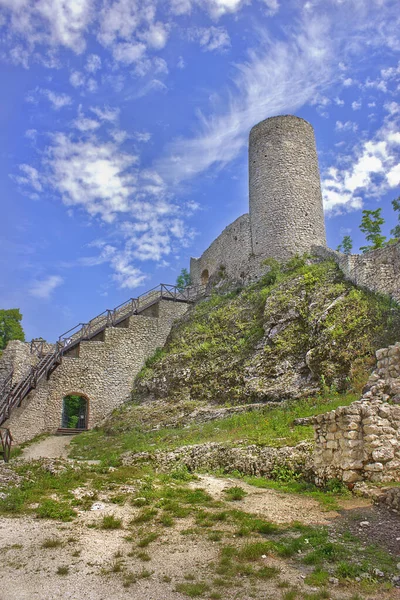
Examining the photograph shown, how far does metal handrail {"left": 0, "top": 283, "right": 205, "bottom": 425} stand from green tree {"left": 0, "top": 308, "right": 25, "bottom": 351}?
581 cm

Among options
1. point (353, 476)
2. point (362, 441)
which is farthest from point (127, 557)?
point (362, 441)

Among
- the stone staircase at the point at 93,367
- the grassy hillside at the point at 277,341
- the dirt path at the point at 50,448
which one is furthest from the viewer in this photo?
the stone staircase at the point at 93,367

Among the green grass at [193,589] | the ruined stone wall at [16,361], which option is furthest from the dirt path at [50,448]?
the green grass at [193,589]

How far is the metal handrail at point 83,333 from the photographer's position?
772 inches

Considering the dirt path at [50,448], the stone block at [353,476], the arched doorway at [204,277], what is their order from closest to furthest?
the stone block at [353,476]
the dirt path at [50,448]
the arched doorway at [204,277]

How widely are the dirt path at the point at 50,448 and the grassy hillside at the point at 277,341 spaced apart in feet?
13.7

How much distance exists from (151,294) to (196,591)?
25242mm

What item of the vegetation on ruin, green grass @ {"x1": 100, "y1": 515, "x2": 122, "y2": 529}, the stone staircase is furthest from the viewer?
the vegetation on ruin

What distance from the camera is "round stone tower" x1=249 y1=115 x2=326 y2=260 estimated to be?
25.8 m

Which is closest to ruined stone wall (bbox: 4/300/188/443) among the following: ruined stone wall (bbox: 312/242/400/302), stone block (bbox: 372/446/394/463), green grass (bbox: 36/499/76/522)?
ruined stone wall (bbox: 312/242/400/302)

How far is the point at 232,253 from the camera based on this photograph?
95.0 feet

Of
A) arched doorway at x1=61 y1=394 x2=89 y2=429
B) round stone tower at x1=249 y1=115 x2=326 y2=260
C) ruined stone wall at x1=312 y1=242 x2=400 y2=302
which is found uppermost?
round stone tower at x1=249 y1=115 x2=326 y2=260

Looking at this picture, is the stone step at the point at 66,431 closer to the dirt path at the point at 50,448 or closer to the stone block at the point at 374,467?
the dirt path at the point at 50,448

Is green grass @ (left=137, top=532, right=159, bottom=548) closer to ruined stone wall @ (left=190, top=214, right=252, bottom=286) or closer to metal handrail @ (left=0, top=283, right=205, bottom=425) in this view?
metal handrail @ (left=0, top=283, right=205, bottom=425)
